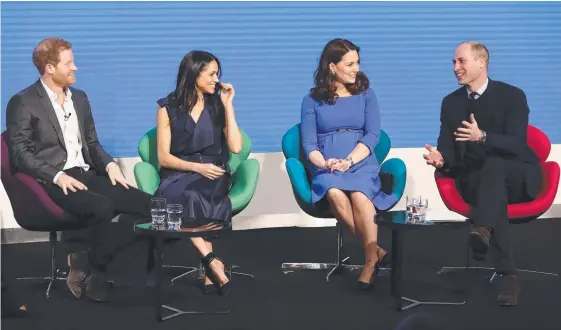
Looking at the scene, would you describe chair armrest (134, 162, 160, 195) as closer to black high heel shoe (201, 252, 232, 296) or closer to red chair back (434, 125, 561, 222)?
black high heel shoe (201, 252, 232, 296)

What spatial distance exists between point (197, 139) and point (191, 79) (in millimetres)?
345

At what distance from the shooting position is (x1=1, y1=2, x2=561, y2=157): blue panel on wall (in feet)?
22.0

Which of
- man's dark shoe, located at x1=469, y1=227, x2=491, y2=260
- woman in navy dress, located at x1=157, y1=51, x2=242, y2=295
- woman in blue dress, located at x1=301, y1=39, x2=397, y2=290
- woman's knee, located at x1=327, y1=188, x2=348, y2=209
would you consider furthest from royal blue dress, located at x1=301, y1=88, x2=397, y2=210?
man's dark shoe, located at x1=469, y1=227, x2=491, y2=260

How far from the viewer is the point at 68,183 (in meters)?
5.07

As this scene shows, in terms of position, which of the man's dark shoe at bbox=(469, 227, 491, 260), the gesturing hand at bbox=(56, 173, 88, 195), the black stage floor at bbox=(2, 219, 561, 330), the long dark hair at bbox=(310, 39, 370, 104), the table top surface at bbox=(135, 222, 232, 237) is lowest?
the black stage floor at bbox=(2, 219, 561, 330)

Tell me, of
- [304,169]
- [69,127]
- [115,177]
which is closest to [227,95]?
[304,169]

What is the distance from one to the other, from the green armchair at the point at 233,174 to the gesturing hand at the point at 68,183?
52 centimetres

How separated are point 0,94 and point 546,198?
3.65m

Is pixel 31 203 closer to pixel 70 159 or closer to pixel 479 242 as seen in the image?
pixel 70 159

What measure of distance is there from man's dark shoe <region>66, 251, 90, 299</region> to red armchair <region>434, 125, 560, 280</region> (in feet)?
6.78

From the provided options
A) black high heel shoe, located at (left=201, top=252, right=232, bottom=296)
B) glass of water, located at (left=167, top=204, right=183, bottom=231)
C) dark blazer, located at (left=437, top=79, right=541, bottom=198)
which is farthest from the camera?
dark blazer, located at (left=437, top=79, right=541, bottom=198)

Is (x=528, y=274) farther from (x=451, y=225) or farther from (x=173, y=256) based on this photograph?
(x=173, y=256)

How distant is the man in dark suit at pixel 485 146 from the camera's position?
16.7 feet

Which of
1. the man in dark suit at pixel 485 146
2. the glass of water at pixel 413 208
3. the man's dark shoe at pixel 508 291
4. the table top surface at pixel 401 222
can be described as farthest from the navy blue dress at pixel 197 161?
the man's dark shoe at pixel 508 291
